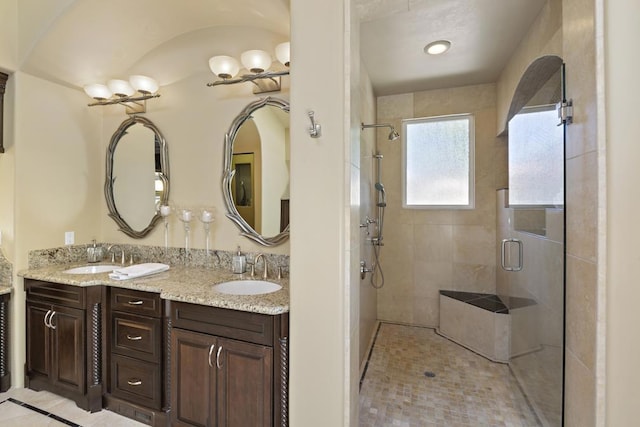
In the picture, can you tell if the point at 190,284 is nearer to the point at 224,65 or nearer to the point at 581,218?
the point at 224,65

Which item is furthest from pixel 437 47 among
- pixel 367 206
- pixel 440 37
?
pixel 367 206

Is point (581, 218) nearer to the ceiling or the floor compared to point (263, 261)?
nearer to the ceiling

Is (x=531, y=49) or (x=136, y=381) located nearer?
(x=136, y=381)

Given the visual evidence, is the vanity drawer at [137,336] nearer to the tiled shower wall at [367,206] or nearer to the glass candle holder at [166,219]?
the glass candle holder at [166,219]

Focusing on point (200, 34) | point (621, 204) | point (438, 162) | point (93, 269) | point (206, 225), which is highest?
point (200, 34)

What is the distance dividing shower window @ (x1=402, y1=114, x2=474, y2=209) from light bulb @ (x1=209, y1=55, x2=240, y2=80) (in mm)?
2138

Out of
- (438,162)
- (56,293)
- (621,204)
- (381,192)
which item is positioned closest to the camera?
(621,204)

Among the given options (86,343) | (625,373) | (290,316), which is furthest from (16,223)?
(625,373)

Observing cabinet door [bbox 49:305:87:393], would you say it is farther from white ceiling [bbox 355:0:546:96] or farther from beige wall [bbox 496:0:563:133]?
beige wall [bbox 496:0:563:133]

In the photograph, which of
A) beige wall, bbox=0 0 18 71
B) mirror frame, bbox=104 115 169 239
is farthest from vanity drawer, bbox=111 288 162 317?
beige wall, bbox=0 0 18 71

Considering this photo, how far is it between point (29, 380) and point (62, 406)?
0.47m

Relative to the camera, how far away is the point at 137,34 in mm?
2371

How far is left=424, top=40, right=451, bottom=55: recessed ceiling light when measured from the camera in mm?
2385

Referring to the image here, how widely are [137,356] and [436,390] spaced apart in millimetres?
2131
